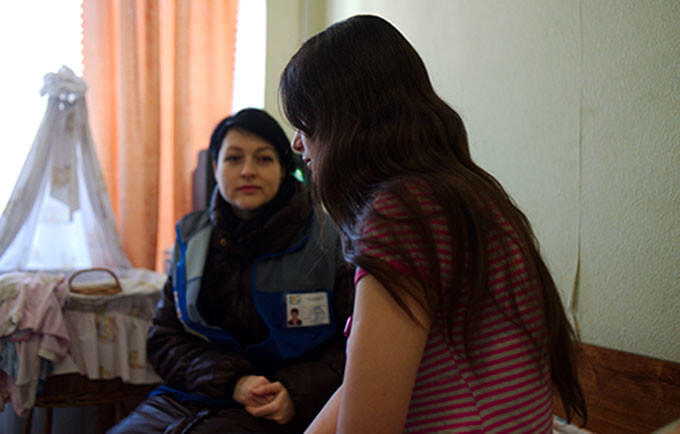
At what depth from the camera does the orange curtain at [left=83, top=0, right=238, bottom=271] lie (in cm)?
249

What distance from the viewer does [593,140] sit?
115 centimetres

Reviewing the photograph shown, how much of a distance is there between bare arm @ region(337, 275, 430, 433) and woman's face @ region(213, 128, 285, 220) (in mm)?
1014

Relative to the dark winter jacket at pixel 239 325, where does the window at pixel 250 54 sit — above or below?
above

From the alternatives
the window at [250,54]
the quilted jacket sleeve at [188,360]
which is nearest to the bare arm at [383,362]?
the quilted jacket sleeve at [188,360]

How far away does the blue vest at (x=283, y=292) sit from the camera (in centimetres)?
133

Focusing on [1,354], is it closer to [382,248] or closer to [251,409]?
[251,409]

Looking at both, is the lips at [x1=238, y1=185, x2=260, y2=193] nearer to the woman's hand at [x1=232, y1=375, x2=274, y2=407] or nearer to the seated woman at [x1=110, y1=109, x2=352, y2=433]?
the seated woman at [x1=110, y1=109, x2=352, y2=433]

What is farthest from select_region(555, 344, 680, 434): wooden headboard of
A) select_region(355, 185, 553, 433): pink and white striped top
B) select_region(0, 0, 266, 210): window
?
select_region(0, 0, 266, 210): window

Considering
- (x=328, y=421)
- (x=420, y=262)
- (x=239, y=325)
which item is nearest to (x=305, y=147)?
(x=420, y=262)

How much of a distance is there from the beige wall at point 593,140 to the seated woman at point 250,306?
0.58 m

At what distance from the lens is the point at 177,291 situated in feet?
4.67

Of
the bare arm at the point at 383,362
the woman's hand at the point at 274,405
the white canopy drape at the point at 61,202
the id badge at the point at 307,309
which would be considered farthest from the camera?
the white canopy drape at the point at 61,202

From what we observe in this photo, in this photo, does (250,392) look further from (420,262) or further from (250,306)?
(420,262)

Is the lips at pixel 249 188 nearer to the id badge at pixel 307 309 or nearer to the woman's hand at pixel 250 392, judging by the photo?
the id badge at pixel 307 309
